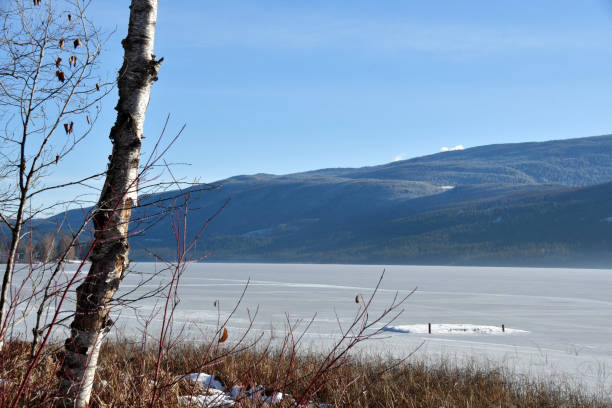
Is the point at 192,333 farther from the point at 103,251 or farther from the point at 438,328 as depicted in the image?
the point at 103,251

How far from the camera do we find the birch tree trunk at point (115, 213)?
317 cm

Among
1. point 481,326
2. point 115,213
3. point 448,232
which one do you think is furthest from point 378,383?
point 448,232

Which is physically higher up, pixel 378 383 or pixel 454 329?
pixel 378 383

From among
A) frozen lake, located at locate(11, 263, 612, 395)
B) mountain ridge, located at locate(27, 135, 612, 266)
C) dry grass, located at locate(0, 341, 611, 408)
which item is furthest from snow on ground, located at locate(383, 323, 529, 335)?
mountain ridge, located at locate(27, 135, 612, 266)

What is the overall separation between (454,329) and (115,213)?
12.7 meters

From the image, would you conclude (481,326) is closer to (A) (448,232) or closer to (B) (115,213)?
(B) (115,213)

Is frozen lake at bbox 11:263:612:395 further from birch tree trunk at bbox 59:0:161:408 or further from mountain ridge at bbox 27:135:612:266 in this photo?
mountain ridge at bbox 27:135:612:266

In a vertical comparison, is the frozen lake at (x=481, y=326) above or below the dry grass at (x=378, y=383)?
below

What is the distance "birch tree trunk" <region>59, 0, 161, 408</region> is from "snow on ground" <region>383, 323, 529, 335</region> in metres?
11.6

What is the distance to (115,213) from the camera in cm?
329

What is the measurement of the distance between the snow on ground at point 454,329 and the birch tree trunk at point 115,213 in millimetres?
11625

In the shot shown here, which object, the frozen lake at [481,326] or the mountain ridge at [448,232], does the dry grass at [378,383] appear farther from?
the mountain ridge at [448,232]

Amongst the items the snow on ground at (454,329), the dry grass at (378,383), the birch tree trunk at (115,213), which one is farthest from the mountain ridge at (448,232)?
the birch tree trunk at (115,213)

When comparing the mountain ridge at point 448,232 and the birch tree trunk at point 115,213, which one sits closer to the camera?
the birch tree trunk at point 115,213
